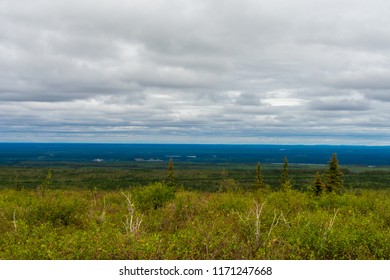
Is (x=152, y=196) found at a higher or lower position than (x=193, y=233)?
lower

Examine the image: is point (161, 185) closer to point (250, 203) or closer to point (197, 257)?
point (250, 203)

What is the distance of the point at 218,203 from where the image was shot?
2275cm

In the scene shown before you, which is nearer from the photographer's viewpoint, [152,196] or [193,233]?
[193,233]

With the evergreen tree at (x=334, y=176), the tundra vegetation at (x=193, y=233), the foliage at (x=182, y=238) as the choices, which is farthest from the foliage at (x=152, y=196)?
the evergreen tree at (x=334, y=176)

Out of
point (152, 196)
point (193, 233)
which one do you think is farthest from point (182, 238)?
point (152, 196)

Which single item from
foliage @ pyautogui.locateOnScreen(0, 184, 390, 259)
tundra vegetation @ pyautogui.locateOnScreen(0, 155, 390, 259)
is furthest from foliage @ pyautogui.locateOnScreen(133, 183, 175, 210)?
foliage @ pyautogui.locateOnScreen(0, 184, 390, 259)

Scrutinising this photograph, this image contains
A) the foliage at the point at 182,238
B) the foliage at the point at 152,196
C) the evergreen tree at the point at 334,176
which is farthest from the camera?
the evergreen tree at the point at 334,176

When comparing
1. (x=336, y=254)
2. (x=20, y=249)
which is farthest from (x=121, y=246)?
(x=336, y=254)

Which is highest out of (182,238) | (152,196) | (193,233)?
(193,233)

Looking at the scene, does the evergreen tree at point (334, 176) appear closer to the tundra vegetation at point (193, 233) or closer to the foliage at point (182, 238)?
the tundra vegetation at point (193, 233)

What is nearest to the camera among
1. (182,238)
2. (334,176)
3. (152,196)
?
(182,238)

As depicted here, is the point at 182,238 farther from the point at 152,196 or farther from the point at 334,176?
the point at 334,176

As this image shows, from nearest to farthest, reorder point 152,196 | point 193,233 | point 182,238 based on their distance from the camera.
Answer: point 182,238 → point 193,233 → point 152,196

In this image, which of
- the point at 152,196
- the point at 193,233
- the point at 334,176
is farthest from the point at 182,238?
the point at 334,176
